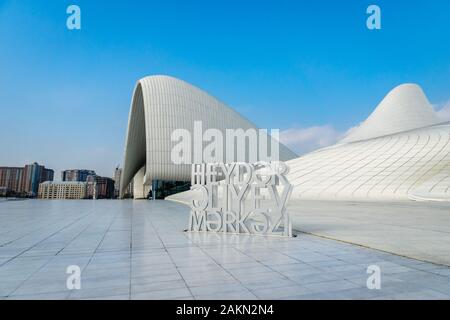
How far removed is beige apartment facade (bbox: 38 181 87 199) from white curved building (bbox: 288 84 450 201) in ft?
266

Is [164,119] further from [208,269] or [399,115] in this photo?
[208,269]

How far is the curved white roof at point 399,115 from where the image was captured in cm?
4188

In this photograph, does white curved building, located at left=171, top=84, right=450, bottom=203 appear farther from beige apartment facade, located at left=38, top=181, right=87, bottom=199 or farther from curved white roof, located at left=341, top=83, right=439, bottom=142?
beige apartment facade, located at left=38, top=181, right=87, bottom=199

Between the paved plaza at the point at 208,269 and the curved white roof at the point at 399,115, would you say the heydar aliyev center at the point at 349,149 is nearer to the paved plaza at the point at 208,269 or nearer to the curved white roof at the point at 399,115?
the curved white roof at the point at 399,115

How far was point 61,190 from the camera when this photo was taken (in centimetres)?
9388

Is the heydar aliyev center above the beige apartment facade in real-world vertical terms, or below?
above

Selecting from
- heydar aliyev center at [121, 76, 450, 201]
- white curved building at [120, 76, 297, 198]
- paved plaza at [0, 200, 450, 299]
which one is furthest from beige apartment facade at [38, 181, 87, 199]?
paved plaza at [0, 200, 450, 299]

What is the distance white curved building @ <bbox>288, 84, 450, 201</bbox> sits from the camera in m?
20.4

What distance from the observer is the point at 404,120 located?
1647 inches

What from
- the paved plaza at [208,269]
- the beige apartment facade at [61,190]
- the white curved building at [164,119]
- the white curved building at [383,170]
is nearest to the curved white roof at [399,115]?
the white curved building at [383,170]

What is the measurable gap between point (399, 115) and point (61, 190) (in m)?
88.5

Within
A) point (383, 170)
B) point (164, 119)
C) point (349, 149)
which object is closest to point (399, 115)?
point (349, 149)

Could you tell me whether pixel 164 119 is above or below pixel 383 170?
above
